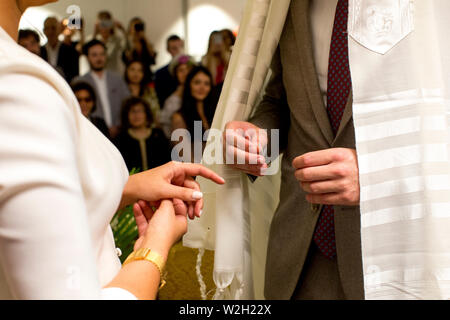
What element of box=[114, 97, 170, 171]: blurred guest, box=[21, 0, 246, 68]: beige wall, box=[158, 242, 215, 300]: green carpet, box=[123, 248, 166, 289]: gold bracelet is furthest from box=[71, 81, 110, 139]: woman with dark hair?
box=[123, 248, 166, 289]: gold bracelet

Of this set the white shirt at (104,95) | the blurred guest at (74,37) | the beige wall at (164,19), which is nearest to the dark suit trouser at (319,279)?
the blurred guest at (74,37)

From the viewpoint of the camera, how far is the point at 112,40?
5238 mm

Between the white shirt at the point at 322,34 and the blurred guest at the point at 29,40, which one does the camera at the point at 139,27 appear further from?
the white shirt at the point at 322,34

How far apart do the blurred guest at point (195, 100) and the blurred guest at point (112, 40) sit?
1978mm

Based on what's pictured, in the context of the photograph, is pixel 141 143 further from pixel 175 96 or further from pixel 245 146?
pixel 245 146

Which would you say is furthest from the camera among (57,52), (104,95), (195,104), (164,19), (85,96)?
(164,19)

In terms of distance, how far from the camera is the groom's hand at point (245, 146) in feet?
4.39

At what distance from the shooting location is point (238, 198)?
1.51m

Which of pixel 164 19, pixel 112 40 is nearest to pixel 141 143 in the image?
pixel 112 40

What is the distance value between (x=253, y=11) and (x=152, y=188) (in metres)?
0.63

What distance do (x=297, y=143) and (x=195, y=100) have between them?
1.53 m

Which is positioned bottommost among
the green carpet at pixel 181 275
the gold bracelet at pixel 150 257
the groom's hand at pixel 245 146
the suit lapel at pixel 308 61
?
the green carpet at pixel 181 275

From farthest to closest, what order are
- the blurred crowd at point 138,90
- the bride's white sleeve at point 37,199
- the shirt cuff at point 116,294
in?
the blurred crowd at point 138,90
the shirt cuff at point 116,294
the bride's white sleeve at point 37,199

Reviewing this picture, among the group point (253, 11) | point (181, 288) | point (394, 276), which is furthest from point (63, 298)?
point (181, 288)
